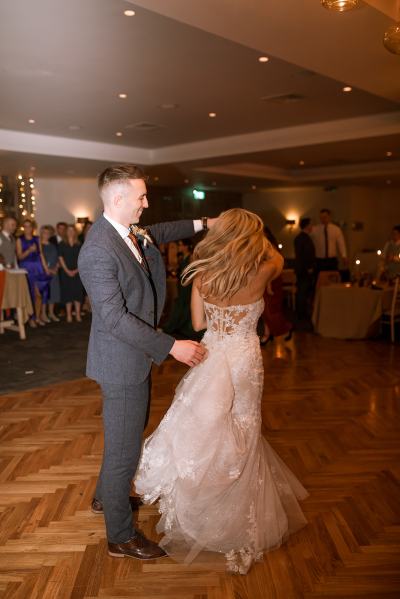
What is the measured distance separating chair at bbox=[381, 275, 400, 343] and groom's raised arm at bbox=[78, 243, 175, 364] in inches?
223

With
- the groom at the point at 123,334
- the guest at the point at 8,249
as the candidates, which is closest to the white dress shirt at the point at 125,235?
the groom at the point at 123,334

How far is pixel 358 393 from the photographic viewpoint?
192 inches

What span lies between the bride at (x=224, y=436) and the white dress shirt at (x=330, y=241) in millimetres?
7189

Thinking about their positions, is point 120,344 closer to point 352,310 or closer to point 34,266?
point 352,310

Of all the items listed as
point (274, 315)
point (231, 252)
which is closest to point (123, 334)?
point (231, 252)

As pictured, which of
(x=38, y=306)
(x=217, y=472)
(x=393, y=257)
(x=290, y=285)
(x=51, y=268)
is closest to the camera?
(x=217, y=472)

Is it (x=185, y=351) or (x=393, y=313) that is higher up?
(x=185, y=351)

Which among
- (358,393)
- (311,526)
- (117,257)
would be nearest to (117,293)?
(117,257)

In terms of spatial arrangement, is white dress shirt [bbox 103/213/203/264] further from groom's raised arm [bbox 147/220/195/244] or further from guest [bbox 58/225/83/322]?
guest [bbox 58/225/83/322]

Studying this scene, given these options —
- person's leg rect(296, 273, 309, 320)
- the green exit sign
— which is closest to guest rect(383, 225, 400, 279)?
person's leg rect(296, 273, 309, 320)

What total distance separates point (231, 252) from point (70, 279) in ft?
25.3

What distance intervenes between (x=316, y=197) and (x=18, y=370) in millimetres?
13139

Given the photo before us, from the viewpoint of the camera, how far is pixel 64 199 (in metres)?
14.1

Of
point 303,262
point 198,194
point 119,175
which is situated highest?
point 198,194
